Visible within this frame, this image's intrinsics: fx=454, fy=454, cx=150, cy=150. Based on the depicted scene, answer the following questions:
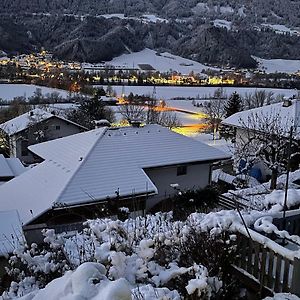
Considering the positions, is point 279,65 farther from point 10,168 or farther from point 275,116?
point 10,168

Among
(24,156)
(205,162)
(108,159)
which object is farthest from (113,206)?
(24,156)

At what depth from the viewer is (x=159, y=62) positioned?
138375 mm

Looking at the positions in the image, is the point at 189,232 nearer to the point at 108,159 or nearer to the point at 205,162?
the point at 108,159

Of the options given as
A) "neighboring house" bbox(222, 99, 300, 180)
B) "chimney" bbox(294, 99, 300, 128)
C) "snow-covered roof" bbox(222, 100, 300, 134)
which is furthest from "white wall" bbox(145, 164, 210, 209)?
"chimney" bbox(294, 99, 300, 128)

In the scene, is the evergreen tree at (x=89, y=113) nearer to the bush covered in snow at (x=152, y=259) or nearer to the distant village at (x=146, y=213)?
the distant village at (x=146, y=213)

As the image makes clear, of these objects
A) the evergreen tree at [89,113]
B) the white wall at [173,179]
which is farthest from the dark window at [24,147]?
the white wall at [173,179]

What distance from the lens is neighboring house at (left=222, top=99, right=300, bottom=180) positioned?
64.6 feet

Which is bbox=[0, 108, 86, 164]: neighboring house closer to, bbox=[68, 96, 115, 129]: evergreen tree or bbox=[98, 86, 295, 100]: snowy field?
bbox=[68, 96, 115, 129]: evergreen tree

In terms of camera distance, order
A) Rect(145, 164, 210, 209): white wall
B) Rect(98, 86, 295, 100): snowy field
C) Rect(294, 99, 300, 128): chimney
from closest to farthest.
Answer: Rect(145, 164, 210, 209): white wall, Rect(294, 99, 300, 128): chimney, Rect(98, 86, 295, 100): snowy field

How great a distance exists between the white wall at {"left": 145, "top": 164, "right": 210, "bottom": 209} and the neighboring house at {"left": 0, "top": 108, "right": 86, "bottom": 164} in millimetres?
15873

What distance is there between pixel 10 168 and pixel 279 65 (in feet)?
446

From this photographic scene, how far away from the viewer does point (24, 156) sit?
30297 millimetres

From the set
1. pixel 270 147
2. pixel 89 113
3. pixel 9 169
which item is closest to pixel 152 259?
pixel 270 147

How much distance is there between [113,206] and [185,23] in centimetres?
18792
